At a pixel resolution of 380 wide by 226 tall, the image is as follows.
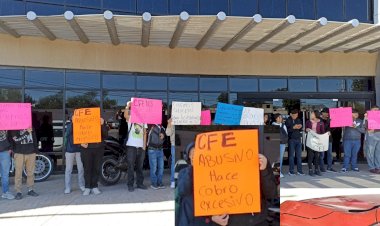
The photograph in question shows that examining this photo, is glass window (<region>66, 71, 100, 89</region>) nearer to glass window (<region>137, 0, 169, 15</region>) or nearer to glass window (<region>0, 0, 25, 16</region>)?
glass window (<region>0, 0, 25, 16</region>)

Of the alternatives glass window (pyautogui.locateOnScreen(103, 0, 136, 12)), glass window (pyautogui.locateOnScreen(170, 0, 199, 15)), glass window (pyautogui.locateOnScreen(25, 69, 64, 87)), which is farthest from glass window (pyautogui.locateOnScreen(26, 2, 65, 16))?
glass window (pyautogui.locateOnScreen(170, 0, 199, 15))

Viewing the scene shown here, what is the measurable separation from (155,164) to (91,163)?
144 centimetres

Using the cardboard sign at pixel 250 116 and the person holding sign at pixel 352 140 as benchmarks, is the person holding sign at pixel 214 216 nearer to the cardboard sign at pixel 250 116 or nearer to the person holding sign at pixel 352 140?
the cardboard sign at pixel 250 116

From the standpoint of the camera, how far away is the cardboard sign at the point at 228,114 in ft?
24.7

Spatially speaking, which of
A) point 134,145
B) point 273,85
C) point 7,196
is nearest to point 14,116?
point 7,196

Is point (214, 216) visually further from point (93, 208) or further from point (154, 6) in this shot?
point (154, 6)

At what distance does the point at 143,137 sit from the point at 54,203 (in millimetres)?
2254

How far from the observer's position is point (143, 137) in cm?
843

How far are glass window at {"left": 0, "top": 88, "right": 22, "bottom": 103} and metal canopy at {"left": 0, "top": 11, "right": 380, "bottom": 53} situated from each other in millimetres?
1448

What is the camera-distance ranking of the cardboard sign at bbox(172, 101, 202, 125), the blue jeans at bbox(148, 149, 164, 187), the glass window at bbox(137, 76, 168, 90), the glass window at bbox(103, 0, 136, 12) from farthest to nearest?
1. the glass window at bbox(137, 76, 168, 90)
2. the glass window at bbox(103, 0, 136, 12)
3. the blue jeans at bbox(148, 149, 164, 187)
4. the cardboard sign at bbox(172, 101, 202, 125)

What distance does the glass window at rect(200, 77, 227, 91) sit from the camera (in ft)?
39.5

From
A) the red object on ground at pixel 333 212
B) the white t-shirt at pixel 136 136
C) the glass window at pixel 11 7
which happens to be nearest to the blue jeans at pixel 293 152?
the white t-shirt at pixel 136 136


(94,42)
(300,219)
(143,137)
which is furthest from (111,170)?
(300,219)

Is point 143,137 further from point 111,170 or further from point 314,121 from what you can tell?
point 314,121
